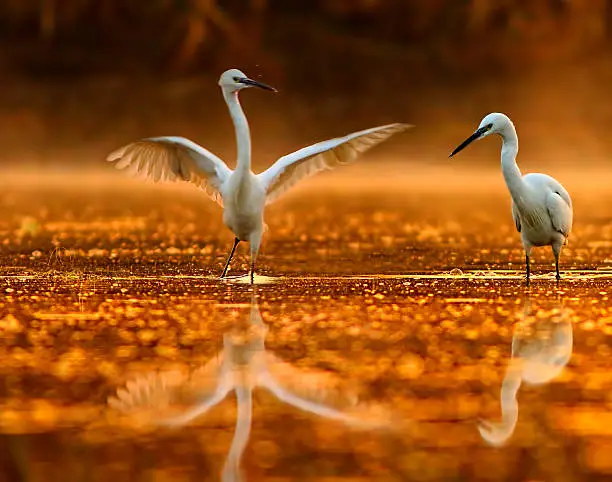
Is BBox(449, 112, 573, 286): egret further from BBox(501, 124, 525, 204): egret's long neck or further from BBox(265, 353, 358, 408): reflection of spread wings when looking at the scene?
BBox(265, 353, 358, 408): reflection of spread wings

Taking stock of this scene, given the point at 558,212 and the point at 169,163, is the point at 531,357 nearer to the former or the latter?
the point at 558,212

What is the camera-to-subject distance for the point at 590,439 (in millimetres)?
5551

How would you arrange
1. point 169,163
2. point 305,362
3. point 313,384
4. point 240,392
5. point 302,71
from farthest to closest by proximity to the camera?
point 302,71 < point 169,163 < point 305,362 < point 313,384 < point 240,392

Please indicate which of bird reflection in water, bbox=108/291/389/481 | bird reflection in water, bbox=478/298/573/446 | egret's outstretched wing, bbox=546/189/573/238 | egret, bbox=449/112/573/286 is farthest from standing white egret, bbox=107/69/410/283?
bird reflection in water, bbox=108/291/389/481

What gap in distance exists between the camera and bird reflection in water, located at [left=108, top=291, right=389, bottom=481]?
5.89 meters

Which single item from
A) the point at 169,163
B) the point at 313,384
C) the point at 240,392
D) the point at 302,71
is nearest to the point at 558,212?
the point at 169,163

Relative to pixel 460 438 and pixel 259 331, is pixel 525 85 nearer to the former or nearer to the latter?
pixel 259 331

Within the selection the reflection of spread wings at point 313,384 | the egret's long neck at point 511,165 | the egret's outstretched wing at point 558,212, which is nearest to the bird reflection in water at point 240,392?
the reflection of spread wings at point 313,384

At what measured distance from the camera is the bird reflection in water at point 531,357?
18.9ft

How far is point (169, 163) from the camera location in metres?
12.0

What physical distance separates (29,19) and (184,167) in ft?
64.6

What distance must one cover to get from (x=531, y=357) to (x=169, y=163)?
5252mm

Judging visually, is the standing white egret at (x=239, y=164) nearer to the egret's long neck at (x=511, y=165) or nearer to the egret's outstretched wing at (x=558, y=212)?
the egret's long neck at (x=511, y=165)

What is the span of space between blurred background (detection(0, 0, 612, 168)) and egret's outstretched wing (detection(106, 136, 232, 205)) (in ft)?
42.8
